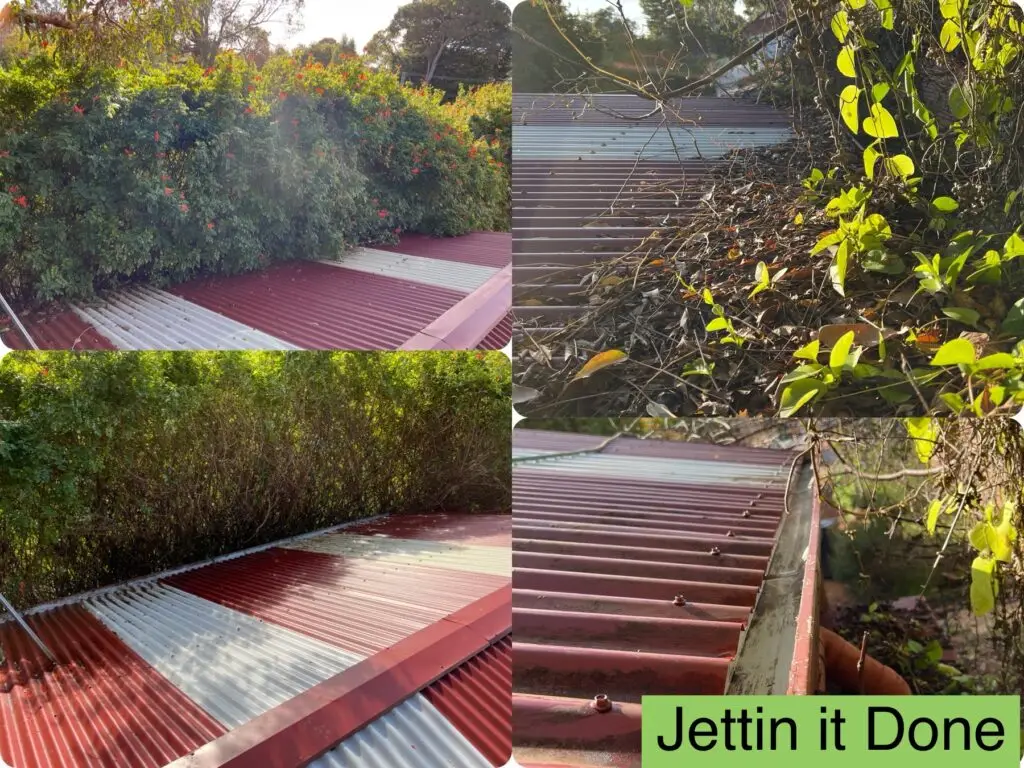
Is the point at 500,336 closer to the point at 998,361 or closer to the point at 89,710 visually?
the point at 998,361

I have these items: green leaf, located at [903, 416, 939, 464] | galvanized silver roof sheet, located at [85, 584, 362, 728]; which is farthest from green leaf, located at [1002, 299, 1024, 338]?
galvanized silver roof sheet, located at [85, 584, 362, 728]

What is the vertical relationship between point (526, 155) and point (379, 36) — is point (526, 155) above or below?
below

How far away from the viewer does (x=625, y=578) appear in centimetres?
117

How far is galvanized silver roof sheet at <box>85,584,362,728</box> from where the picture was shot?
1.21 meters

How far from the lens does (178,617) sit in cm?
156

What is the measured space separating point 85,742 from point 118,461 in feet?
2.29

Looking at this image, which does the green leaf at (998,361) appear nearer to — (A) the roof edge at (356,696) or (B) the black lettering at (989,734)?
(B) the black lettering at (989,734)

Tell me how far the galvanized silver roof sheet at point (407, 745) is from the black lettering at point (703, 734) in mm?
331

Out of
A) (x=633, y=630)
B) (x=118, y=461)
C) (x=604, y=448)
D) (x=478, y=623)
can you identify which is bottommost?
(x=478, y=623)

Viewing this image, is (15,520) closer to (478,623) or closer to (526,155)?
(478,623)

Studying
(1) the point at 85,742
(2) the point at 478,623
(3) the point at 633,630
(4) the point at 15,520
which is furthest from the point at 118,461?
(3) the point at 633,630

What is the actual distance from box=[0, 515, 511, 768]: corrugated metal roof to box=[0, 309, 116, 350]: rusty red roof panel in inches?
24.6

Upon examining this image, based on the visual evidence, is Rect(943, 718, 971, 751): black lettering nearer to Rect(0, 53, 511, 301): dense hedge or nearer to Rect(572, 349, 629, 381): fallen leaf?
Rect(572, 349, 629, 381): fallen leaf

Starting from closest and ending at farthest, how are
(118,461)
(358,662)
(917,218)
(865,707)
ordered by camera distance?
(917,218)
(865,707)
(358,662)
(118,461)
